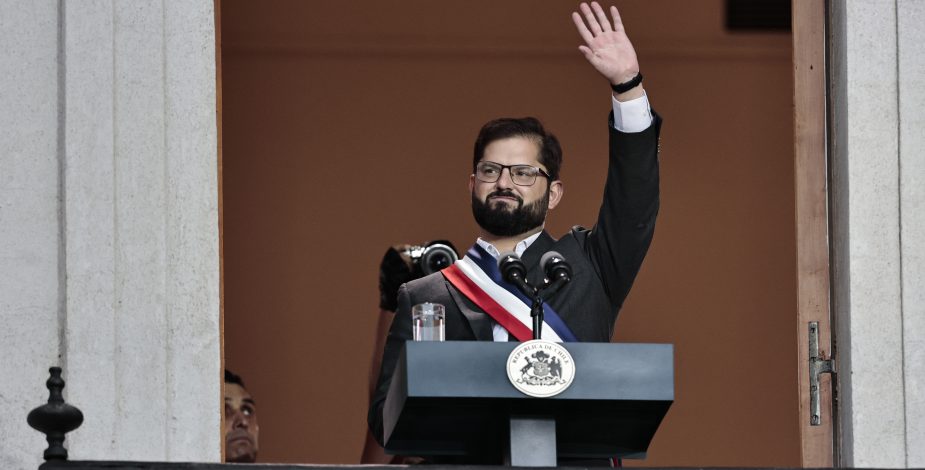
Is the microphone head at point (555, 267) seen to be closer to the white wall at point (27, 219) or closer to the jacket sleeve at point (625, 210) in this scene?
the jacket sleeve at point (625, 210)

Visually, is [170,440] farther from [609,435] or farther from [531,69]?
[531,69]

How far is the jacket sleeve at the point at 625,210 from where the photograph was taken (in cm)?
502

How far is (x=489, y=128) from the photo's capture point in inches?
207

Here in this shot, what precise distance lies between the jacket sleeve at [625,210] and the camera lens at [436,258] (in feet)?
1.92

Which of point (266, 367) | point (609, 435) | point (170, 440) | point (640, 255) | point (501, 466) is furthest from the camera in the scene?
point (266, 367)

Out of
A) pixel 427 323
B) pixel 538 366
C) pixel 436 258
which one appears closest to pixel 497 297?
pixel 436 258

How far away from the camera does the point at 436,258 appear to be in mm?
4656

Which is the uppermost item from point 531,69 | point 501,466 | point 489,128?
point 531,69

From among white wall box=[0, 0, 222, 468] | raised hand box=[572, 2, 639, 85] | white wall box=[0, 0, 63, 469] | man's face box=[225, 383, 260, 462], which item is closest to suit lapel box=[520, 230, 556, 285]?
raised hand box=[572, 2, 639, 85]

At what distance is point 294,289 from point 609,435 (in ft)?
19.0

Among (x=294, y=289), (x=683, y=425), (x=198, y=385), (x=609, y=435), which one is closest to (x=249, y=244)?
(x=294, y=289)

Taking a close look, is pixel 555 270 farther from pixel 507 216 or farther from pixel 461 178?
pixel 461 178

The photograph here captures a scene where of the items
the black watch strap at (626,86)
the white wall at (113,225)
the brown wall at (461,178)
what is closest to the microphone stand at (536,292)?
the black watch strap at (626,86)

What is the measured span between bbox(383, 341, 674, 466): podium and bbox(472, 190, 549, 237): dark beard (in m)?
0.96
